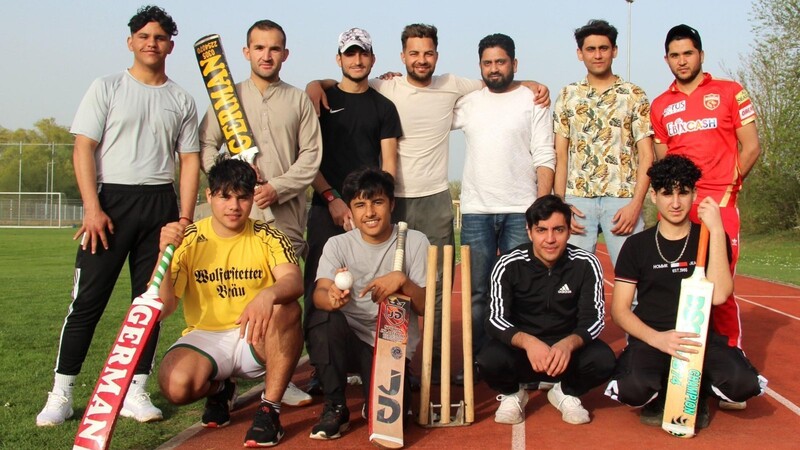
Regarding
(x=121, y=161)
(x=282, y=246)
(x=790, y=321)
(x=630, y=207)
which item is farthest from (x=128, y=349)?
(x=790, y=321)

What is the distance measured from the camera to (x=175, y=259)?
4.52m

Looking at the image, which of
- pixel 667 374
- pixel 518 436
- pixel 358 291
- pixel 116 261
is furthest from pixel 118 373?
pixel 667 374

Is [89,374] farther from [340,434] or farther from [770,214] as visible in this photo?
[770,214]

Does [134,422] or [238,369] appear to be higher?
[238,369]

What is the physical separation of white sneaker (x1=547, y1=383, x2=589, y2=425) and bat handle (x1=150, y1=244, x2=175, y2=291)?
97.3 inches

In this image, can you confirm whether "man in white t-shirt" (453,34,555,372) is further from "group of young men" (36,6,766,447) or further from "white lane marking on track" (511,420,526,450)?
"white lane marking on track" (511,420,526,450)

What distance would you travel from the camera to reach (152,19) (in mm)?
4930

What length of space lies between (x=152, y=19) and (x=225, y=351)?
2119 mm

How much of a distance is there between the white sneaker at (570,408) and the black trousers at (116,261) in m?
2.51

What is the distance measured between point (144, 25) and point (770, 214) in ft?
103

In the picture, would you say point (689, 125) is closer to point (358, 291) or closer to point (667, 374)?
point (667, 374)

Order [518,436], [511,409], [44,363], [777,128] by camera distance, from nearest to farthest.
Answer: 1. [518,436]
2. [511,409]
3. [44,363]
4. [777,128]

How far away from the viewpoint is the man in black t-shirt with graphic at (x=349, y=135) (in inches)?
219

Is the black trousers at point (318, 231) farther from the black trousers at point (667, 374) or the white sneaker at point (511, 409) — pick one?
the black trousers at point (667, 374)
